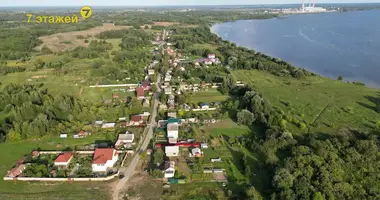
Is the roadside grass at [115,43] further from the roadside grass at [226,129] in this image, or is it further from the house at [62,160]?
the house at [62,160]

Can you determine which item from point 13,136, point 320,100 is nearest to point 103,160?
point 13,136

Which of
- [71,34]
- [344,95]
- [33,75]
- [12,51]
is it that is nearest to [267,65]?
[344,95]

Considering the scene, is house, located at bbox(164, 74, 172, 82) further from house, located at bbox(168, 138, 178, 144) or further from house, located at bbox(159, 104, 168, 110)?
house, located at bbox(168, 138, 178, 144)

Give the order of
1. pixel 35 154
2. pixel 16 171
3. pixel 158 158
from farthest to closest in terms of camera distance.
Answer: pixel 35 154
pixel 158 158
pixel 16 171

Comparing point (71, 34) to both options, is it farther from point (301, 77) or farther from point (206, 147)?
point (206, 147)

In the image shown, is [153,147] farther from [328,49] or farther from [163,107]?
[328,49]

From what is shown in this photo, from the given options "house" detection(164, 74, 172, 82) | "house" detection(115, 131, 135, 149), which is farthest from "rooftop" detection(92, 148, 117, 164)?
"house" detection(164, 74, 172, 82)
